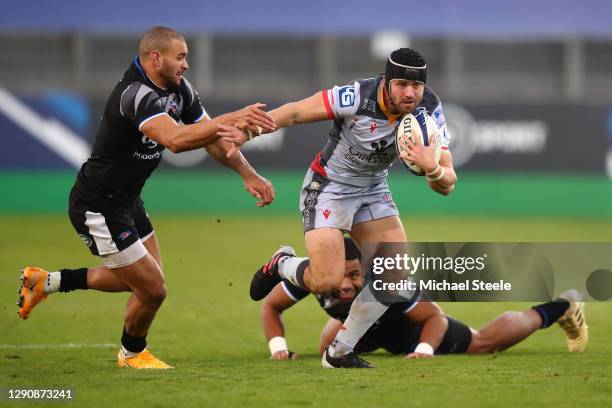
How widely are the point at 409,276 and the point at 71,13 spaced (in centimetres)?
2096

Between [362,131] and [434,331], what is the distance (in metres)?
1.77

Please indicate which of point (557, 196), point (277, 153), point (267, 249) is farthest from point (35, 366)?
point (557, 196)

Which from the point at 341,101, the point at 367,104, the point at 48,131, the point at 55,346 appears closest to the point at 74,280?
the point at 55,346

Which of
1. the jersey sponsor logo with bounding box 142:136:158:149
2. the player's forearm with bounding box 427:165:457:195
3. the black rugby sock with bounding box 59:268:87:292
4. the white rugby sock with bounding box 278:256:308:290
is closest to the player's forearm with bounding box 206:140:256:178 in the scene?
the jersey sponsor logo with bounding box 142:136:158:149

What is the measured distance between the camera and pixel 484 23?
29.3m

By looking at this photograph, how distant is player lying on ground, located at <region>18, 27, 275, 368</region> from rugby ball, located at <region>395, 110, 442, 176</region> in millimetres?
948

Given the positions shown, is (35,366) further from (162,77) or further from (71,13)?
(71,13)

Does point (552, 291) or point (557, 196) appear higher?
point (552, 291)

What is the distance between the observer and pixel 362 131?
888 cm

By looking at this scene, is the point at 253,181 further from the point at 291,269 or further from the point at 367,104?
the point at 367,104

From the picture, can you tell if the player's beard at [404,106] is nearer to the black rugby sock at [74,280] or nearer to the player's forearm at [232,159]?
the player's forearm at [232,159]

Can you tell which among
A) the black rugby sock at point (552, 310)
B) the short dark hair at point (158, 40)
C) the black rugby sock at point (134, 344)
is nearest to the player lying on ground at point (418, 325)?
the black rugby sock at point (552, 310)

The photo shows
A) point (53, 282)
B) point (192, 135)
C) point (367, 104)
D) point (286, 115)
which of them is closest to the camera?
point (192, 135)

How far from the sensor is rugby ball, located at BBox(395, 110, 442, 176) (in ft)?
27.2
